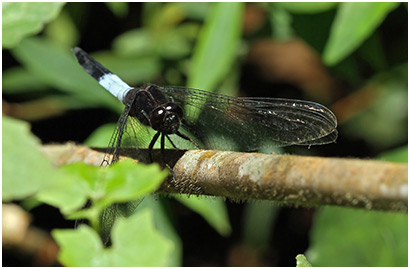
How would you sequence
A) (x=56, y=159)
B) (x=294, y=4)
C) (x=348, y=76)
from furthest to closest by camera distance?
(x=348, y=76) → (x=294, y=4) → (x=56, y=159)

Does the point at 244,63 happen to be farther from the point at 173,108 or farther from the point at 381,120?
the point at 173,108

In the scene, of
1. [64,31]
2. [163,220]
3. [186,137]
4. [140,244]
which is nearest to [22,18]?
[186,137]

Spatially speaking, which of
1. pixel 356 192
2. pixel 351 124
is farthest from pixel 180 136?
pixel 351 124

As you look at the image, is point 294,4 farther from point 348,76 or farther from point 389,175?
point 389,175

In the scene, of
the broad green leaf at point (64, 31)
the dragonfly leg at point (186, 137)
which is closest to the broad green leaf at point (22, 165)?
the dragonfly leg at point (186, 137)

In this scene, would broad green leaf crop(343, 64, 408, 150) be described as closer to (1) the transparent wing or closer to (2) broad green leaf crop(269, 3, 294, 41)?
(2) broad green leaf crop(269, 3, 294, 41)

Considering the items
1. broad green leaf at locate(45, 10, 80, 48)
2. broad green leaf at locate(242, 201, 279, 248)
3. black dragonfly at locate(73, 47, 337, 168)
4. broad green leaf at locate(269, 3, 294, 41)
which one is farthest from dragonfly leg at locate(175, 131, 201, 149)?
broad green leaf at locate(45, 10, 80, 48)
